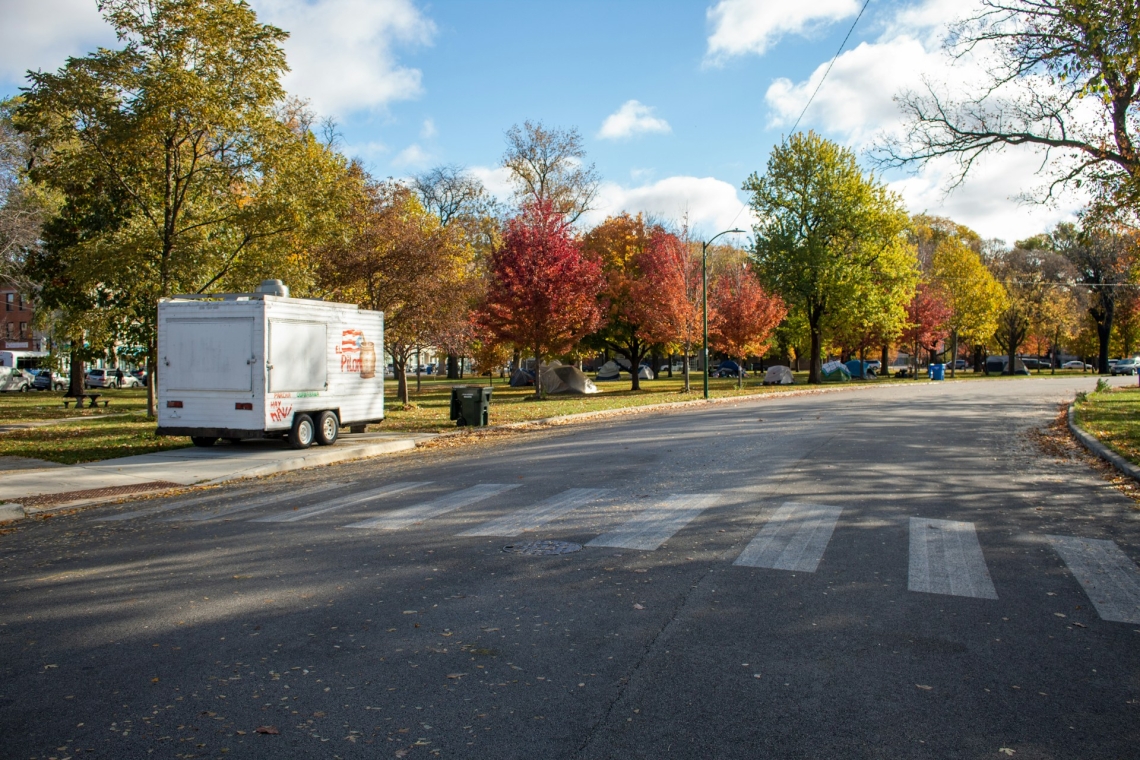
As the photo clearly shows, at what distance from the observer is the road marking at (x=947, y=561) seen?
5891 millimetres

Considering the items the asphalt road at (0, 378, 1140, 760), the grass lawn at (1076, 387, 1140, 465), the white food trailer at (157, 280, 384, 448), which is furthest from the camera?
the white food trailer at (157, 280, 384, 448)

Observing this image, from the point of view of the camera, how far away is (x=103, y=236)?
21812 mm

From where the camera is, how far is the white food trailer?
49.1 feet

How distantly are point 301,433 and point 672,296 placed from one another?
2447 centimetres

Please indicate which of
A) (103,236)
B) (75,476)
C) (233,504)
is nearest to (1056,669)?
(233,504)

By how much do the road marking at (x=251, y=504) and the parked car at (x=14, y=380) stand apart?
50.2 metres

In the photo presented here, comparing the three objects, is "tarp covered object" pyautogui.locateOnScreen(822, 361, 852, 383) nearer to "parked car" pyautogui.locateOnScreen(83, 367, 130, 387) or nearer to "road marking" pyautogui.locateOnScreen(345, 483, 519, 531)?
"road marking" pyautogui.locateOnScreen(345, 483, 519, 531)

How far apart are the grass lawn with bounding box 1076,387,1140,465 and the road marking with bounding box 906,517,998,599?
257 inches

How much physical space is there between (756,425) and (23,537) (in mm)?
14321

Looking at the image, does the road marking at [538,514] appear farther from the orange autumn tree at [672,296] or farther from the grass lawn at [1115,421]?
the orange autumn tree at [672,296]

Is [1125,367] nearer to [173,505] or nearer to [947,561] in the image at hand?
[947,561]

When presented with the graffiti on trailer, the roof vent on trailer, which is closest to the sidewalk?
the graffiti on trailer

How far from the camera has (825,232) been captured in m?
47.9

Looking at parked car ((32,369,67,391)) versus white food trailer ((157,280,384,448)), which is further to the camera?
parked car ((32,369,67,391))
